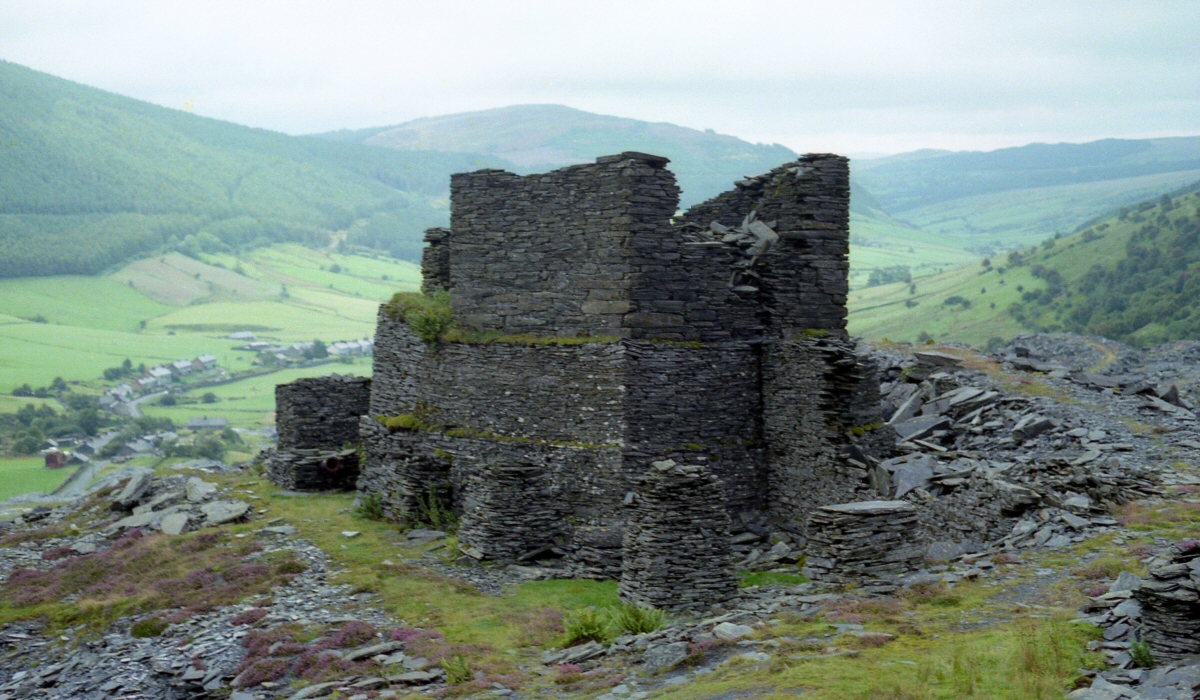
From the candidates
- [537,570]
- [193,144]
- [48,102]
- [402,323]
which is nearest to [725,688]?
[537,570]

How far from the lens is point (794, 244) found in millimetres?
25594

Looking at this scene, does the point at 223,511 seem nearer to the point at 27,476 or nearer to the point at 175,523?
the point at 175,523

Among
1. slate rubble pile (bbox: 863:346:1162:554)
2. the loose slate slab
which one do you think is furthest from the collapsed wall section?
the loose slate slab

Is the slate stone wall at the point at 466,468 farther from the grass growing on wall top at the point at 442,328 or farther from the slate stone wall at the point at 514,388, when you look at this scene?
the grass growing on wall top at the point at 442,328

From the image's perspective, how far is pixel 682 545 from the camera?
20203 millimetres

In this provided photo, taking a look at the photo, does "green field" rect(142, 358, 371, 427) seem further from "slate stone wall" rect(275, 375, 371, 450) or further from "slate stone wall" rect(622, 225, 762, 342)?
"slate stone wall" rect(622, 225, 762, 342)

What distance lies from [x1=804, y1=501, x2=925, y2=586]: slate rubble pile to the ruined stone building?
4.19m

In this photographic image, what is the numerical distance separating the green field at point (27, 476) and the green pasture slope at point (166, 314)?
2561 centimetres

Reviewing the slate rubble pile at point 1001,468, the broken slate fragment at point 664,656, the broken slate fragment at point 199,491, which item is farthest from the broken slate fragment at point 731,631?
the broken slate fragment at point 199,491

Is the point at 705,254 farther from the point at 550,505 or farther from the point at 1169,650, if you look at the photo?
the point at 1169,650

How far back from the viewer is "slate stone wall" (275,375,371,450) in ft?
117

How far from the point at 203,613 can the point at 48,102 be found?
161m

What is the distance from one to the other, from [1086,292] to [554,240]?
228 feet

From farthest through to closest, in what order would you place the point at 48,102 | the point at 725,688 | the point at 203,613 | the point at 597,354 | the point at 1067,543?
the point at 48,102 → the point at 597,354 → the point at 203,613 → the point at 1067,543 → the point at 725,688
